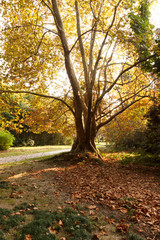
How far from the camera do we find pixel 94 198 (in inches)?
182

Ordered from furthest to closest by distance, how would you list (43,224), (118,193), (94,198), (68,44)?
(68,44) → (118,193) → (94,198) → (43,224)

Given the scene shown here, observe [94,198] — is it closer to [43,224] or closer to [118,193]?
[118,193]

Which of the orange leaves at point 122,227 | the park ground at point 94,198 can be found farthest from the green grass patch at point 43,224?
the orange leaves at point 122,227

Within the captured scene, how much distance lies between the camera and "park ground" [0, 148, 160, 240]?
10.4 feet

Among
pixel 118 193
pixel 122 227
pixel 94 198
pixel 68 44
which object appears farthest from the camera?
pixel 68 44

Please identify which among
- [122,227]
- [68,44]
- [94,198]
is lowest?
[122,227]

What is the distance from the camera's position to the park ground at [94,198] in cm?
317

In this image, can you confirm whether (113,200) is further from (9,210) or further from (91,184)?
(9,210)

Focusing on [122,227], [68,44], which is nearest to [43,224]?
[122,227]

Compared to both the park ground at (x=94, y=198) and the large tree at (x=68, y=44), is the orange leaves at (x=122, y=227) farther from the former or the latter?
the large tree at (x=68, y=44)

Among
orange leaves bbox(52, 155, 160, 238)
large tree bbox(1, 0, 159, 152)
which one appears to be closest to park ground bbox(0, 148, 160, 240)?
orange leaves bbox(52, 155, 160, 238)

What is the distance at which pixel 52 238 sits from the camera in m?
2.75

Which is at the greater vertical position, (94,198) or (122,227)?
(94,198)

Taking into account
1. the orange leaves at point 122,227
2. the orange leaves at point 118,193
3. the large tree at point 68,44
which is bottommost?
the orange leaves at point 122,227
